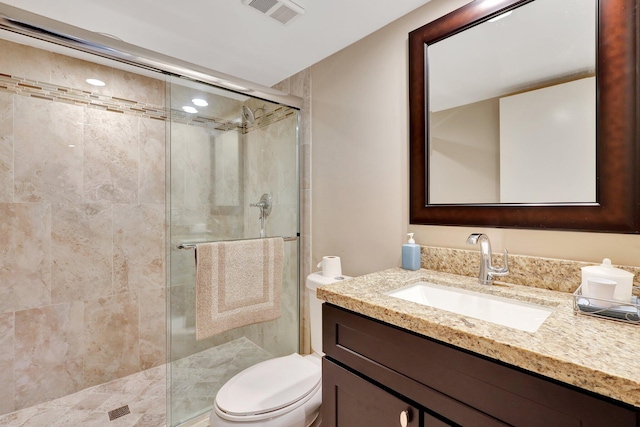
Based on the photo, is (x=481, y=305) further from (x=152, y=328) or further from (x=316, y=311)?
(x=152, y=328)

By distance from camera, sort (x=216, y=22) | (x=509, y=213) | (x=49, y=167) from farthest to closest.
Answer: (x=49, y=167) < (x=216, y=22) < (x=509, y=213)

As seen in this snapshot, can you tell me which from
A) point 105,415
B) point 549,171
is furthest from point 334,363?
point 105,415

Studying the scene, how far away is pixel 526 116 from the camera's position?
1050mm

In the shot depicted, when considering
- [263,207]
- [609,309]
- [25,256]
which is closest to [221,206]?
[263,207]

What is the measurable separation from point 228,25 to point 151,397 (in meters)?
2.19

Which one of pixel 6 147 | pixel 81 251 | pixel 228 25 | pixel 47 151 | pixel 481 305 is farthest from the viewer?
pixel 81 251

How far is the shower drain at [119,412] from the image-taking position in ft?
5.31

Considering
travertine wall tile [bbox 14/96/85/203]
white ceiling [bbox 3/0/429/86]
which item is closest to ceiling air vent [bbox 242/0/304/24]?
white ceiling [bbox 3/0/429/86]

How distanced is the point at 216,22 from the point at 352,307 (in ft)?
4.90

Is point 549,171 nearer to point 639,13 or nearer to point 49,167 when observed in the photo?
point 639,13

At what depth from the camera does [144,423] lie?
1576 mm

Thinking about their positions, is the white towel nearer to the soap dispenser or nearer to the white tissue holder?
the soap dispenser

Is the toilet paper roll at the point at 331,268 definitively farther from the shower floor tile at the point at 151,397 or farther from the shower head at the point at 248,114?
the shower head at the point at 248,114

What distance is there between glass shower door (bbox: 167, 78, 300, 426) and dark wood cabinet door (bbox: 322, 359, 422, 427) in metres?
0.89
